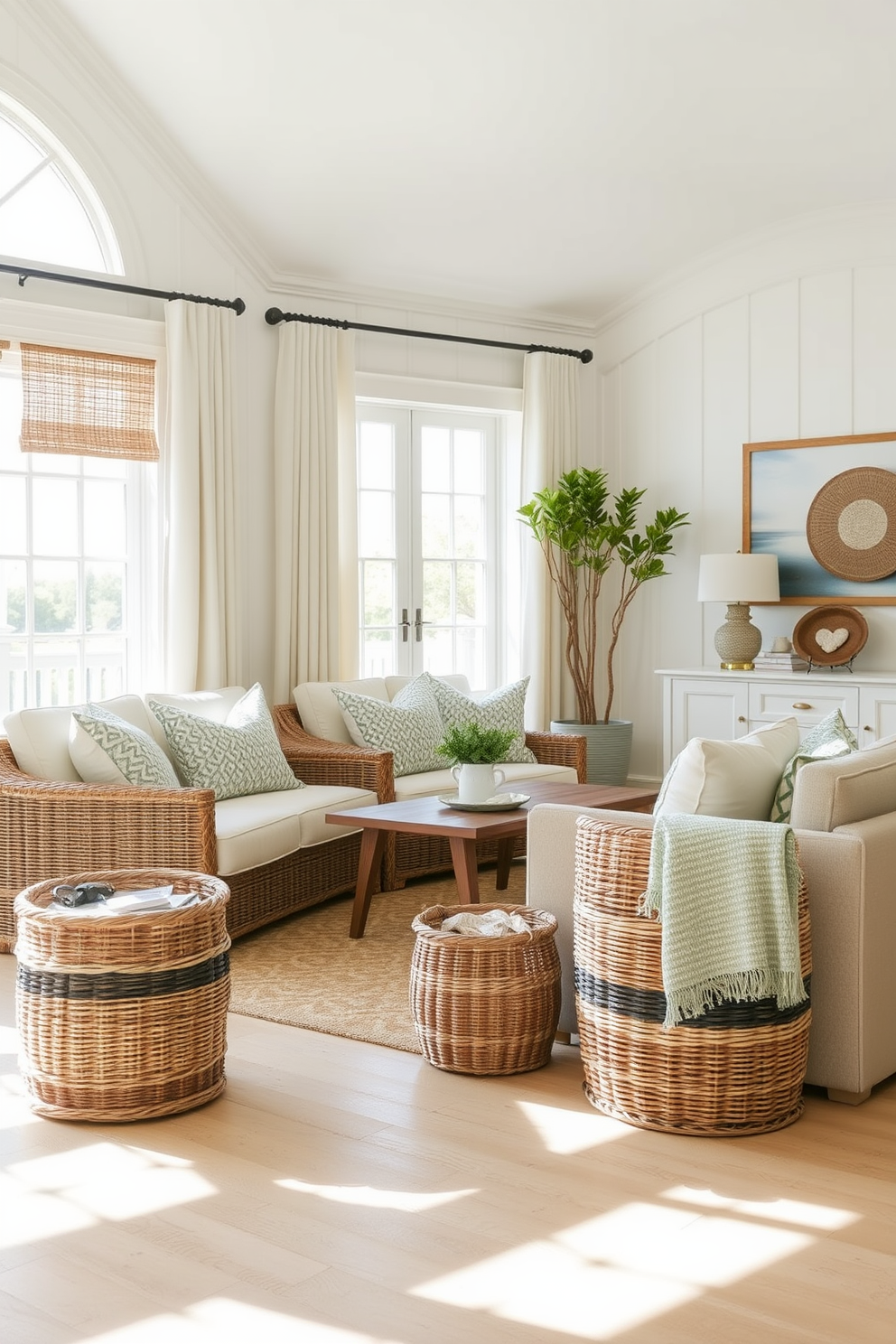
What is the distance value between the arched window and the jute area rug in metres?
2.83

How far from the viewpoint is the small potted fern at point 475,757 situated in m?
4.69

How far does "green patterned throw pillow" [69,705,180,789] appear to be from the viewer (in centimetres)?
452

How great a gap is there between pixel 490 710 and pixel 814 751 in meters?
2.63

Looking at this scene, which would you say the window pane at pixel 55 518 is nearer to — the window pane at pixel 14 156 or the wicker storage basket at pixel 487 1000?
the window pane at pixel 14 156

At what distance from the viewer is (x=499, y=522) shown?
743 centimetres

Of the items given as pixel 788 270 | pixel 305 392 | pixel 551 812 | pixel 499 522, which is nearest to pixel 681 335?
pixel 788 270

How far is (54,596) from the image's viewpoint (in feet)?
18.4

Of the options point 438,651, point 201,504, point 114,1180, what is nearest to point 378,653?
point 438,651

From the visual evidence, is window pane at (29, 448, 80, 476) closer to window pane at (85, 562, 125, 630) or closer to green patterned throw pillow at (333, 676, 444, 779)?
window pane at (85, 562, 125, 630)

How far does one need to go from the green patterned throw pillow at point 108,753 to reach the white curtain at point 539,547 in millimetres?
3083

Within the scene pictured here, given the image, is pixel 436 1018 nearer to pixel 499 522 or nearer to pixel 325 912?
pixel 325 912

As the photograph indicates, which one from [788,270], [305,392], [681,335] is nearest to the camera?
[305,392]

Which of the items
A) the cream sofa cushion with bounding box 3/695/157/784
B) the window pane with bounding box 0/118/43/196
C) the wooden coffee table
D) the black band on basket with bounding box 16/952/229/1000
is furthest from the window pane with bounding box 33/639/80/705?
the black band on basket with bounding box 16/952/229/1000

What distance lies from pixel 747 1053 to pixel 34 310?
158 inches
